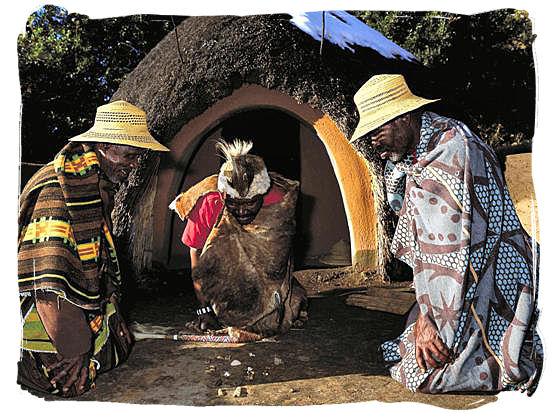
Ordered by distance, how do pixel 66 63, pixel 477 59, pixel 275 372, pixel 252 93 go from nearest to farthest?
pixel 275 372, pixel 66 63, pixel 252 93, pixel 477 59

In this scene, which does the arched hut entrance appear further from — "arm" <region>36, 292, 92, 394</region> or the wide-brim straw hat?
"arm" <region>36, 292, 92, 394</region>

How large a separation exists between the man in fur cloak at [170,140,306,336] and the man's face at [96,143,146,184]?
3.23ft

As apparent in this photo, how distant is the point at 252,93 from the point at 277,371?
263cm

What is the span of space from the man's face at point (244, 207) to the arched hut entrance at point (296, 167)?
1.51 meters

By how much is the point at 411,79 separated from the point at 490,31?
172 centimetres

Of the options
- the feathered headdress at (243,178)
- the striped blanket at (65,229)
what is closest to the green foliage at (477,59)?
the feathered headdress at (243,178)

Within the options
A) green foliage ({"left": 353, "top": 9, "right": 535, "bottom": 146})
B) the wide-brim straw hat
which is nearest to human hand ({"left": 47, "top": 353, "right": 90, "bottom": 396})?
green foliage ({"left": 353, "top": 9, "right": 535, "bottom": 146})

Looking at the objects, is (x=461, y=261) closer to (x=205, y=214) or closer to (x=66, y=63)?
(x=205, y=214)

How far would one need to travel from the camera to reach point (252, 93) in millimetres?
4953

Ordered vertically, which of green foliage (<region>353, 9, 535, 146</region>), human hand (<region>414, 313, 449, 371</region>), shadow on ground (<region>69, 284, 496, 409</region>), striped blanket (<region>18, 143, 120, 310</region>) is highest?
green foliage (<region>353, 9, 535, 146</region>)

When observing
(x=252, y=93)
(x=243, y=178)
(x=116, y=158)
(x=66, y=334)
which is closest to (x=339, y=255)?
(x=252, y=93)

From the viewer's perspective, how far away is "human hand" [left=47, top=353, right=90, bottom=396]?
270 centimetres

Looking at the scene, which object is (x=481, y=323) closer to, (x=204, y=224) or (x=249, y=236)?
(x=249, y=236)

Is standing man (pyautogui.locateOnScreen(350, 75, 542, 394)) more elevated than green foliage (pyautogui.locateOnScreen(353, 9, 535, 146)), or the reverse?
green foliage (pyautogui.locateOnScreen(353, 9, 535, 146))
